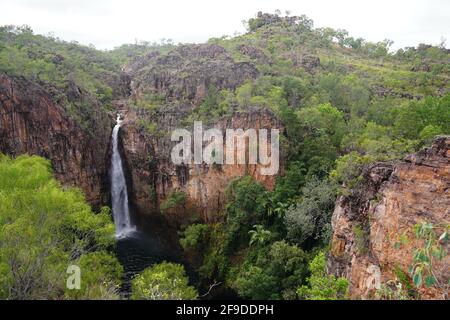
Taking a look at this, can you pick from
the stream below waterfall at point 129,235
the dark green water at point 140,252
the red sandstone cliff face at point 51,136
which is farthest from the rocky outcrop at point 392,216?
the red sandstone cliff face at point 51,136

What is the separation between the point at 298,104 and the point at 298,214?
13.9 metres

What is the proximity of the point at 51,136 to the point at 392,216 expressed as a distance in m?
24.9

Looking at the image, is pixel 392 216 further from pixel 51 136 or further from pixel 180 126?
pixel 51 136

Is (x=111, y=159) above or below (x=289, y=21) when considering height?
below

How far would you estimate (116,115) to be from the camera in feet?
125

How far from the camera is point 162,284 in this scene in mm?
14094

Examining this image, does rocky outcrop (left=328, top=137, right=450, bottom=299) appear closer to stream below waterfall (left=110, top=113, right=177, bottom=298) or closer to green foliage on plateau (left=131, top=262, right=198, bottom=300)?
green foliage on plateau (left=131, top=262, right=198, bottom=300)

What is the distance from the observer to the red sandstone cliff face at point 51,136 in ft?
94.3

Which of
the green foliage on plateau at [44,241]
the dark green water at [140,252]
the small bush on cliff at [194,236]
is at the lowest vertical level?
the dark green water at [140,252]

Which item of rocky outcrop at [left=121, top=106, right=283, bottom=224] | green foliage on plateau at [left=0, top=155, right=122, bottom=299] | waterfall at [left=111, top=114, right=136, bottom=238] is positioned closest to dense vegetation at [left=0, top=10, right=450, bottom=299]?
green foliage on plateau at [left=0, top=155, right=122, bottom=299]

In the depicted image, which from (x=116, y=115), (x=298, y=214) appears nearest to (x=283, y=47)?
(x=116, y=115)

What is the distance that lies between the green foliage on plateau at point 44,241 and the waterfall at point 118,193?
17.0 meters

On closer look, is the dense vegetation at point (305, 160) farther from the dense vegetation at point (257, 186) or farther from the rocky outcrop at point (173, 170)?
the rocky outcrop at point (173, 170)
